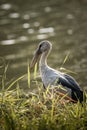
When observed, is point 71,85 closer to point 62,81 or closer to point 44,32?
point 62,81

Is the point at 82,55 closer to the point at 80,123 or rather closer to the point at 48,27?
the point at 48,27

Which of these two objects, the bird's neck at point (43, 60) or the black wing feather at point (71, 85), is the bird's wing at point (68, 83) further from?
the bird's neck at point (43, 60)

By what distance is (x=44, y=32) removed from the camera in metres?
20.5

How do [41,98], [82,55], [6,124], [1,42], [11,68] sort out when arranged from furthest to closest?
[1,42] → [82,55] → [11,68] → [41,98] → [6,124]

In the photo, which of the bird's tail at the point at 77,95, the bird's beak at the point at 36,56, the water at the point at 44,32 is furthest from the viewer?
the water at the point at 44,32

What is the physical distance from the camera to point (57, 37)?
777 inches

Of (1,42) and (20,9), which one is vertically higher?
(1,42)

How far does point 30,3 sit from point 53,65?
11957mm

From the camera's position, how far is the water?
16.0 meters

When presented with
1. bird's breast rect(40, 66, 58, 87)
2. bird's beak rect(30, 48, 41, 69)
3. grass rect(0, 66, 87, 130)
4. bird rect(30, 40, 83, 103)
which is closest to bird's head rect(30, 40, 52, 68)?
bird's beak rect(30, 48, 41, 69)

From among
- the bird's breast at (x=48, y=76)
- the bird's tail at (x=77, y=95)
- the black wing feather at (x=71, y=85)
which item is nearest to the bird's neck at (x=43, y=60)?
the bird's breast at (x=48, y=76)

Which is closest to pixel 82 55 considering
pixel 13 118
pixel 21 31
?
pixel 21 31

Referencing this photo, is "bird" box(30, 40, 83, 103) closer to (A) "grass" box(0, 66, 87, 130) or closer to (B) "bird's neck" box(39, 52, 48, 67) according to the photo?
(B) "bird's neck" box(39, 52, 48, 67)

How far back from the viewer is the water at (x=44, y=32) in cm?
1597
